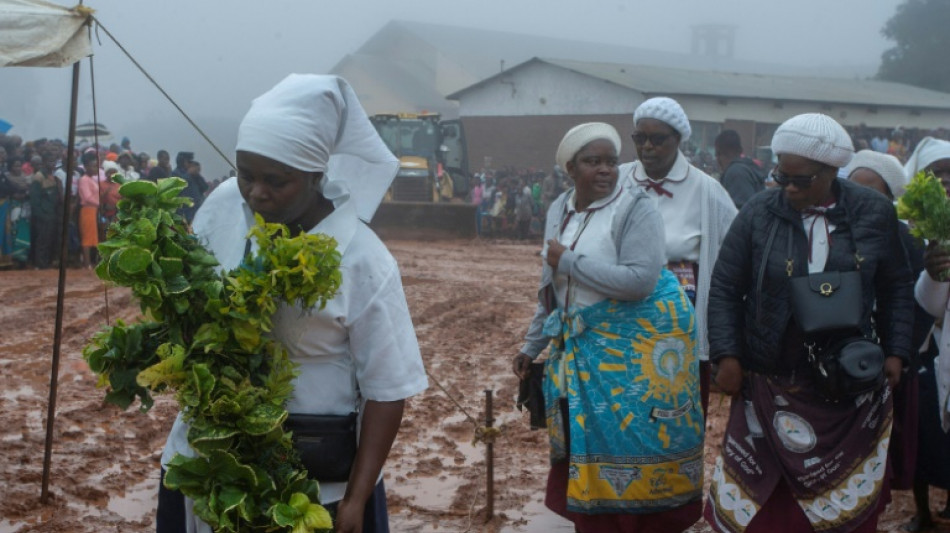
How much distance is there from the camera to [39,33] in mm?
5605

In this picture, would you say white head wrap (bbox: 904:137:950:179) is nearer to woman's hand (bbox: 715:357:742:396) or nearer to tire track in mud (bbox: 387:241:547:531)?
woman's hand (bbox: 715:357:742:396)

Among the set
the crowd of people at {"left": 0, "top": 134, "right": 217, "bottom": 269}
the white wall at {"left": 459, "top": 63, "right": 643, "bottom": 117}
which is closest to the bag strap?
the crowd of people at {"left": 0, "top": 134, "right": 217, "bottom": 269}

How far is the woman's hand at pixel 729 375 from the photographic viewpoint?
4.06 m

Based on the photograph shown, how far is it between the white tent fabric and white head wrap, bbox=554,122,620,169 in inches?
105

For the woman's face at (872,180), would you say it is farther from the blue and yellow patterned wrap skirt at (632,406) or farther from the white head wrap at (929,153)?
the blue and yellow patterned wrap skirt at (632,406)

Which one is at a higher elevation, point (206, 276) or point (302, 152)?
point (302, 152)

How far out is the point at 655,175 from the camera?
5082 millimetres

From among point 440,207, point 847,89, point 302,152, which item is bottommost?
point 440,207

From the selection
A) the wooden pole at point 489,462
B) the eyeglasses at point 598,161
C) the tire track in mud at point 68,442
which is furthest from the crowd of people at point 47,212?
the eyeglasses at point 598,161

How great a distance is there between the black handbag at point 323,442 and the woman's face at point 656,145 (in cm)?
266

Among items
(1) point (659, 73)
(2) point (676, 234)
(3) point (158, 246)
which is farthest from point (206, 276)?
(1) point (659, 73)

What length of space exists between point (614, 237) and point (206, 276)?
211 cm

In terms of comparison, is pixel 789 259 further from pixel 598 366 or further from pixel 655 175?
pixel 655 175

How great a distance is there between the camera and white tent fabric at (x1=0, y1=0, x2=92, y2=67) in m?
5.58
